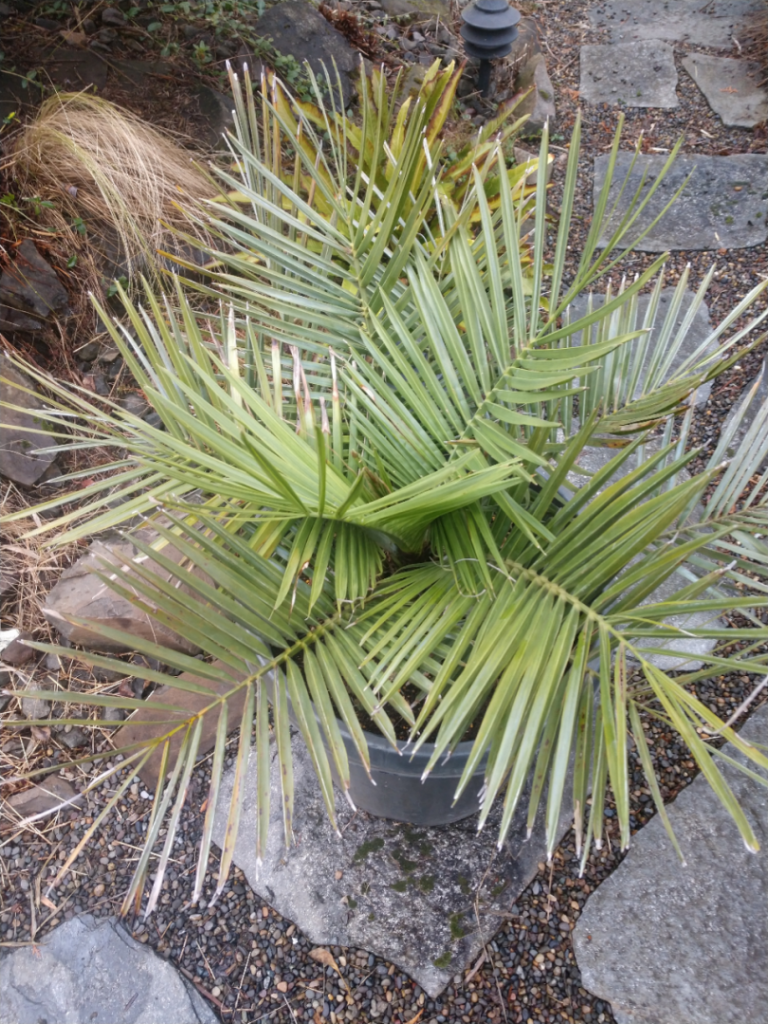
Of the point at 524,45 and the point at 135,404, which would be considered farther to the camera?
the point at 524,45

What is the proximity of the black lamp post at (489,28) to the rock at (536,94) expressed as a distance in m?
0.27

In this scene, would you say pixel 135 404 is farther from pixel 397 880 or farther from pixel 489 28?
pixel 489 28

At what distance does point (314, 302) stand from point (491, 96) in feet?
8.35

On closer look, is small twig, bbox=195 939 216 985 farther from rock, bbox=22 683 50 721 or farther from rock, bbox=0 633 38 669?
rock, bbox=0 633 38 669

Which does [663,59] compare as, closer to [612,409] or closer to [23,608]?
[612,409]

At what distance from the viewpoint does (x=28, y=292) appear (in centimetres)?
184

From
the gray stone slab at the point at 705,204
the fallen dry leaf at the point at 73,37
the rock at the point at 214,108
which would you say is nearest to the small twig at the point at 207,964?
the rock at the point at 214,108

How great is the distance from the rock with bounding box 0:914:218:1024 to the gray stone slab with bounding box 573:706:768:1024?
729mm

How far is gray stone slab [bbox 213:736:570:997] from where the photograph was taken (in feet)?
4.25

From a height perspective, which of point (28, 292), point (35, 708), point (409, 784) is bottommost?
point (35, 708)

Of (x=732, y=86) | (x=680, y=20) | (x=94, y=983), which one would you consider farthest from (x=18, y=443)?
(x=680, y=20)

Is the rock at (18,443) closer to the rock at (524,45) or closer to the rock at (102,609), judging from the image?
the rock at (102,609)

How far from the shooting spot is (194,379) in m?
0.98

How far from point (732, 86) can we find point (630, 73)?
45 centimetres
